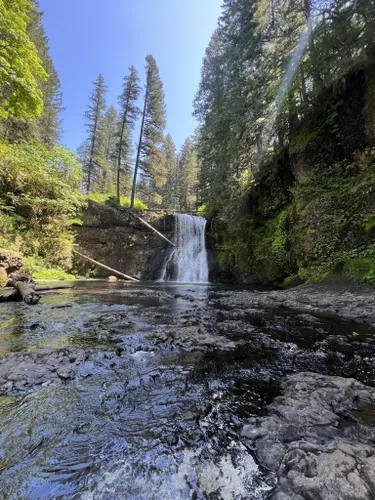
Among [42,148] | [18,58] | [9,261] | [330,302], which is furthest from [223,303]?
[42,148]

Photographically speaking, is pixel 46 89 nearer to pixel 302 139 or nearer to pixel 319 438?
pixel 302 139

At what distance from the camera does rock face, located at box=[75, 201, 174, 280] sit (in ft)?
74.7

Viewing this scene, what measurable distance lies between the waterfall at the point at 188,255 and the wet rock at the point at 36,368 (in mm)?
16976

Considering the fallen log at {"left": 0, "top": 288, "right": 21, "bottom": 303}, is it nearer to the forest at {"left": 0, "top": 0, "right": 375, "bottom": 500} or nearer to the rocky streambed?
the forest at {"left": 0, "top": 0, "right": 375, "bottom": 500}

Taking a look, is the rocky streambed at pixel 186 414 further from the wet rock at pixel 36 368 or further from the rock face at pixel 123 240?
the rock face at pixel 123 240

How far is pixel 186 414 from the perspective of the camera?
2.16 m

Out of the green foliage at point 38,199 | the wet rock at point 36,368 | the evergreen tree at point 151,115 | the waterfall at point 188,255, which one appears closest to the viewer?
the wet rock at point 36,368

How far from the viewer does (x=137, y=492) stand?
56.4 inches

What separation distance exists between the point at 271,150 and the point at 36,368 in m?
16.2

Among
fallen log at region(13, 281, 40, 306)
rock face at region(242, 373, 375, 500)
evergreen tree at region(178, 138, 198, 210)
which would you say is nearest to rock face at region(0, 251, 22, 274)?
fallen log at region(13, 281, 40, 306)

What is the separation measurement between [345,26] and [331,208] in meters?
7.04

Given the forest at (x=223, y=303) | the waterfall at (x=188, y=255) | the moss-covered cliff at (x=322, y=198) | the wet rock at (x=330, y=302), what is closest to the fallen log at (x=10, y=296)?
the forest at (x=223, y=303)

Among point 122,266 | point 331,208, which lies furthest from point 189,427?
point 122,266

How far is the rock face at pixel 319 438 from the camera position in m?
1.36
